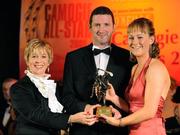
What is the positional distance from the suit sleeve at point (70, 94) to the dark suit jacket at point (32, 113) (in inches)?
7.6

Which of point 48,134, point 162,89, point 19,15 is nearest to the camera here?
point 162,89

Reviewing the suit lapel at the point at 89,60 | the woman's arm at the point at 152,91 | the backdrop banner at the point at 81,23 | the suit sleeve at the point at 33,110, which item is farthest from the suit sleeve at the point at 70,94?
the backdrop banner at the point at 81,23

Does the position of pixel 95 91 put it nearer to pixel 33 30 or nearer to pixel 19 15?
pixel 33 30

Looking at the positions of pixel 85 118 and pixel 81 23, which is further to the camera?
pixel 81 23

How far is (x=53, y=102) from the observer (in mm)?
2967

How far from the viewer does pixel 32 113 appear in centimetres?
281

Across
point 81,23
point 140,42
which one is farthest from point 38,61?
point 81,23

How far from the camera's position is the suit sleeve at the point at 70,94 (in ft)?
10.1

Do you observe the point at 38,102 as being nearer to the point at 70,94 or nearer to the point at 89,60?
the point at 70,94

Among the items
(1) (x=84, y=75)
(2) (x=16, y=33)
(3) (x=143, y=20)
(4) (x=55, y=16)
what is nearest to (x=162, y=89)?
(3) (x=143, y=20)

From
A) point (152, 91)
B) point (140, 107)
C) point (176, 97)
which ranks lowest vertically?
point (176, 97)

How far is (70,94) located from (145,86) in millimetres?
646

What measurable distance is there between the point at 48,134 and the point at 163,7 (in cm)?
208

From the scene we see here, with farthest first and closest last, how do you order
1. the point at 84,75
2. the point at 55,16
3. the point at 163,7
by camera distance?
the point at 55,16, the point at 163,7, the point at 84,75
